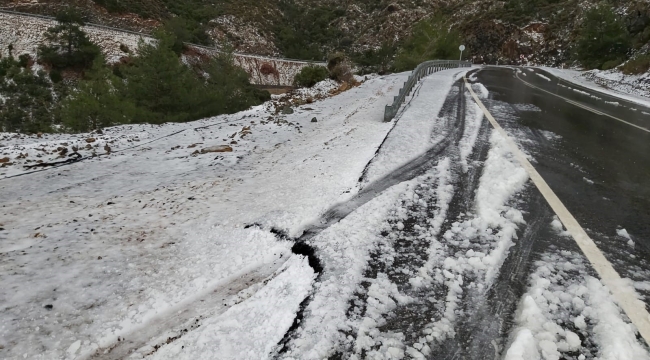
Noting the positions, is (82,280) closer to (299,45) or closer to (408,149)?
(408,149)

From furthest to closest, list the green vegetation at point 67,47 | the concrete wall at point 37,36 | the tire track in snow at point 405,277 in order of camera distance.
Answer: the concrete wall at point 37,36 → the green vegetation at point 67,47 → the tire track in snow at point 405,277

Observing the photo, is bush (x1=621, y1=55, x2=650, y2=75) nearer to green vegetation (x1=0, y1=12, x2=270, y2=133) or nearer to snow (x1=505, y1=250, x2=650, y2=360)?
snow (x1=505, y1=250, x2=650, y2=360)

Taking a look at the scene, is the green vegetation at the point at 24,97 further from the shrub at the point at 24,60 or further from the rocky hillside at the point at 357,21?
the rocky hillside at the point at 357,21

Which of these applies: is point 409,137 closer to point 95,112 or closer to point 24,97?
point 95,112

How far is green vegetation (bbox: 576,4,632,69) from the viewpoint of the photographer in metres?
27.3

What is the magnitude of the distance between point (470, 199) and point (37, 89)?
42.9 meters

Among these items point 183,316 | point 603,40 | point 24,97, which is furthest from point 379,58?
point 183,316

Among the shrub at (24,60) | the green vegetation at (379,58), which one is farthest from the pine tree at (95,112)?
the green vegetation at (379,58)

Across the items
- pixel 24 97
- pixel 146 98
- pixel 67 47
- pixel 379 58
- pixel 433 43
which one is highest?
pixel 433 43

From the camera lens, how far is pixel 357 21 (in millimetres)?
102062

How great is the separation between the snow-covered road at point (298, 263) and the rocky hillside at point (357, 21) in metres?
40.3

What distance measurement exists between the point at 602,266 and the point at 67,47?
49.8m

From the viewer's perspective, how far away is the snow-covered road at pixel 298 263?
1.88 meters

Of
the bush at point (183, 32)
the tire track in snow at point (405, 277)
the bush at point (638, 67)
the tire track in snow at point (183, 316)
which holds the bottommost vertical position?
the tire track in snow at point (183, 316)
